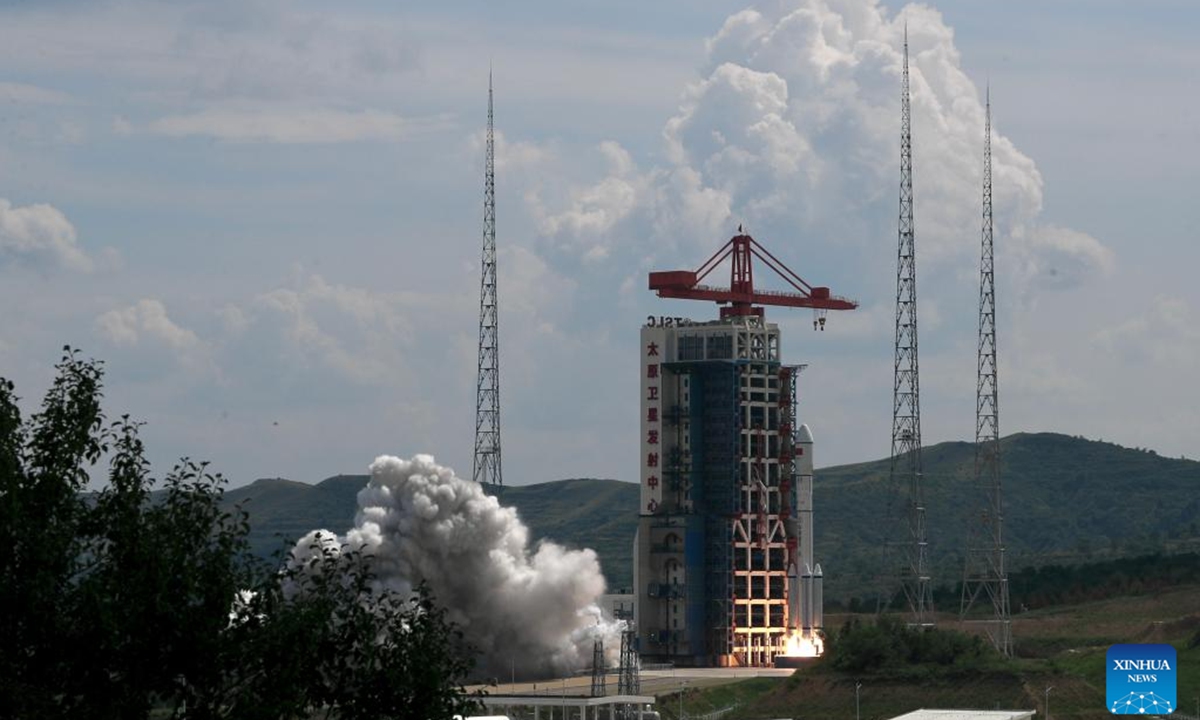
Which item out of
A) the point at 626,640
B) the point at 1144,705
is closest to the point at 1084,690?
the point at 626,640

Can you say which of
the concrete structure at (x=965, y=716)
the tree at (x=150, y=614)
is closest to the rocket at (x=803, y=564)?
the concrete structure at (x=965, y=716)

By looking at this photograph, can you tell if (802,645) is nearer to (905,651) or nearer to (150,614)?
(905,651)

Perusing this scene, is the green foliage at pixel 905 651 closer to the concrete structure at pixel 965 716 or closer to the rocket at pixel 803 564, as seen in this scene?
the rocket at pixel 803 564

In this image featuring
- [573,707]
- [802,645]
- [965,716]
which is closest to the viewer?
[965,716]

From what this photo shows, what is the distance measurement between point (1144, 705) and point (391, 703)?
26245 mm

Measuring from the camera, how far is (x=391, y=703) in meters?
55.4

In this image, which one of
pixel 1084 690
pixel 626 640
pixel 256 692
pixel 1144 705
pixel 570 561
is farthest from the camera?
pixel 570 561

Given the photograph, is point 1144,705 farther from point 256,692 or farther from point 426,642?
point 256,692

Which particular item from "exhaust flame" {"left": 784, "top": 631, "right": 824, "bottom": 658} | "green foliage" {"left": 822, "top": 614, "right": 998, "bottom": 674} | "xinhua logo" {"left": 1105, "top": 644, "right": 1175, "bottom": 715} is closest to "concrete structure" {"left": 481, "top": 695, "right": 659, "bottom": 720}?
"green foliage" {"left": 822, "top": 614, "right": 998, "bottom": 674}

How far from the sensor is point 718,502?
17088 cm

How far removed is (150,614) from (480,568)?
111 m

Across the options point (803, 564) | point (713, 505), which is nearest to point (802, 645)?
point (803, 564)

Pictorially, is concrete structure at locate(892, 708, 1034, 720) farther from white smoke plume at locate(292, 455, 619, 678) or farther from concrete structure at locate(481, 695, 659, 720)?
white smoke plume at locate(292, 455, 619, 678)

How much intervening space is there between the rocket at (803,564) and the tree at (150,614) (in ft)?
389
